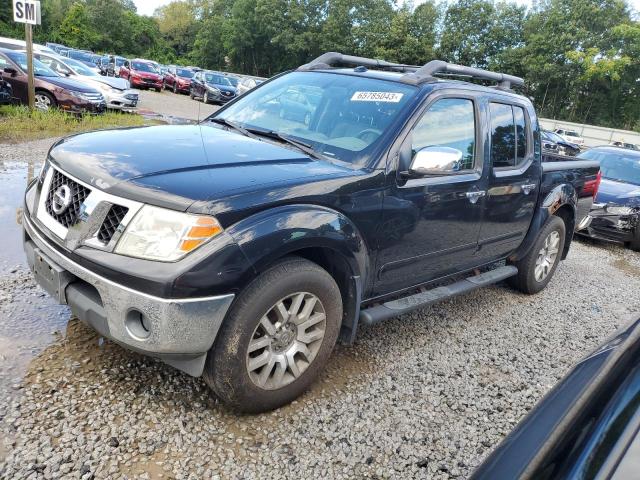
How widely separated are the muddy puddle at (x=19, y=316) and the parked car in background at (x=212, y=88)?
795 inches

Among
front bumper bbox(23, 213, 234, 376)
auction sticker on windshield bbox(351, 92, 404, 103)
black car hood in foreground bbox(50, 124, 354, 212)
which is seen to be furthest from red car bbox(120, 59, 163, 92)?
front bumper bbox(23, 213, 234, 376)

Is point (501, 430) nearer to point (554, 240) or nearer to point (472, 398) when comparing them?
point (472, 398)

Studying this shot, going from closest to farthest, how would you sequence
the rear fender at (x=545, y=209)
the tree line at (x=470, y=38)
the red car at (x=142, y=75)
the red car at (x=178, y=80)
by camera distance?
the rear fender at (x=545, y=209) < the red car at (x=142, y=75) < the red car at (x=178, y=80) < the tree line at (x=470, y=38)

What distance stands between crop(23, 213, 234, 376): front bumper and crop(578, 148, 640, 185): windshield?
9.01 meters

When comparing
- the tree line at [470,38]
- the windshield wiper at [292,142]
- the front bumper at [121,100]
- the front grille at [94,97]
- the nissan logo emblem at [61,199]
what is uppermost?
the tree line at [470,38]

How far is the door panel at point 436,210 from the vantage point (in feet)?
10.5

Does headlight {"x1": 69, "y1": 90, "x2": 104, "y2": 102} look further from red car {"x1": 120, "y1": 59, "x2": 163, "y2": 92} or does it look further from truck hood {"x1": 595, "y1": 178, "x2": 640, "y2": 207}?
red car {"x1": 120, "y1": 59, "x2": 163, "y2": 92}

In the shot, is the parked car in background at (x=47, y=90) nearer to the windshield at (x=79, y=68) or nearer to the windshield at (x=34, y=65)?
the windshield at (x=34, y=65)

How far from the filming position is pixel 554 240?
5250mm

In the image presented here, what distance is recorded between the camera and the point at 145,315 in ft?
7.47

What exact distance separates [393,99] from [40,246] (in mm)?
2314

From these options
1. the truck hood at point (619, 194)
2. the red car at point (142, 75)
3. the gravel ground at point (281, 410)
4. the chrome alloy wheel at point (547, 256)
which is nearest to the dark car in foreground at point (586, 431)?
the gravel ground at point (281, 410)

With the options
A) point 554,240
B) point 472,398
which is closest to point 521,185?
point 554,240

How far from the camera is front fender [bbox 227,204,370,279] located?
239 cm
